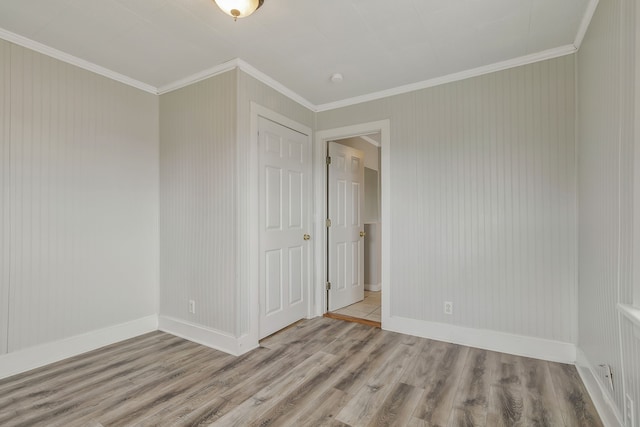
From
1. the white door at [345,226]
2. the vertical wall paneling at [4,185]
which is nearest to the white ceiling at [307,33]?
the vertical wall paneling at [4,185]

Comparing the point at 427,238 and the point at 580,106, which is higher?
the point at 580,106

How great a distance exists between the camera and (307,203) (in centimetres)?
352

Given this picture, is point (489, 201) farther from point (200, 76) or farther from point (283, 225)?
point (200, 76)

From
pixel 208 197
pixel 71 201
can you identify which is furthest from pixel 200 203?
pixel 71 201

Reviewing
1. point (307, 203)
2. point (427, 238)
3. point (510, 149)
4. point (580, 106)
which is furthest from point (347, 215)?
point (580, 106)

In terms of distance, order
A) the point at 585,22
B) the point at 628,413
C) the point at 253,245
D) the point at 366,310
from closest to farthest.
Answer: the point at 628,413 < the point at 585,22 < the point at 253,245 < the point at 366,310

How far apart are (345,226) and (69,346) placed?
2925 mm

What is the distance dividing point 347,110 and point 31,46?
275cm

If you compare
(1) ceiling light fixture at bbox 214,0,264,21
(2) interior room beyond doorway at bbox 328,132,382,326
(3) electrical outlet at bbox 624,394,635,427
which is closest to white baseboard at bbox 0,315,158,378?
(2) interior room beyond doorway at bbox 328,132,382,326

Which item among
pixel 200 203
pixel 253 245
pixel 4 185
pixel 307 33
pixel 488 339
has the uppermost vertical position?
pixel 307 33

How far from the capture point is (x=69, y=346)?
2.54m

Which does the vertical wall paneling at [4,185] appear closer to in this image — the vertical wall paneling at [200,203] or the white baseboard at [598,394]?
the vertical wall paneling at [200,203]

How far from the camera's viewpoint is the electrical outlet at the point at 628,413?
1354 mm

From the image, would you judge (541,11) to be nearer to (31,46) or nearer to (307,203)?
(307,203)
